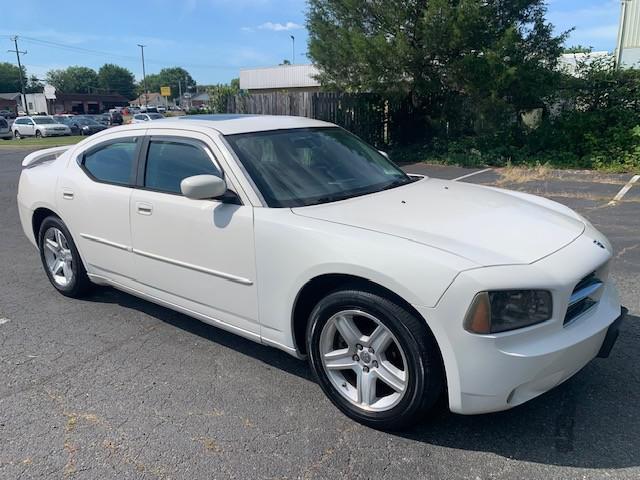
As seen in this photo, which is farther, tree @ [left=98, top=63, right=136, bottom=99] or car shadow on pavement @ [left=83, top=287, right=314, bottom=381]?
tree @ [left=98, top=63, right=136, bottom=99]

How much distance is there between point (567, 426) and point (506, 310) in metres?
0.89

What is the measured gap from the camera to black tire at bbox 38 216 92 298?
4.69 metres

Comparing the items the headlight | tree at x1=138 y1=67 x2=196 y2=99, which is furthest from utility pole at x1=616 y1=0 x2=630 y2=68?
tree at x1=138 y1=67 x2=196 y2=99

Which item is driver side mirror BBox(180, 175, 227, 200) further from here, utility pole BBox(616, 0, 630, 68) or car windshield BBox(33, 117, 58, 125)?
car windshield BBox(33, 117, 58, 125)

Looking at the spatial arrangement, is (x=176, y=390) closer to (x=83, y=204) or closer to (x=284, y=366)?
(x=284, y=366)

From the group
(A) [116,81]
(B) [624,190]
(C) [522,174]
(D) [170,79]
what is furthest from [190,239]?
(D) [170,79]

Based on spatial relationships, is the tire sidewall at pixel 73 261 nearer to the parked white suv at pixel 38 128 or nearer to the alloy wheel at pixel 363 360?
the alloy wheel at pixel 363 360

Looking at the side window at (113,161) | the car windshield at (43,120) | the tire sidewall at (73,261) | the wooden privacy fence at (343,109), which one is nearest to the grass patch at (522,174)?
the wooden privacy fence at (343,109)

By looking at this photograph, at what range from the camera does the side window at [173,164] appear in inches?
143

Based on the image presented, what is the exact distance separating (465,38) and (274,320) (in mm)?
12392

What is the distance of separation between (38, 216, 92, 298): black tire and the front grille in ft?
12.7

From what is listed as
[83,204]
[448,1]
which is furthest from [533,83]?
[83,204]

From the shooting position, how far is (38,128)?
36656 mm

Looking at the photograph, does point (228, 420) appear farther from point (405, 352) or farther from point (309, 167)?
point (309, 167)
